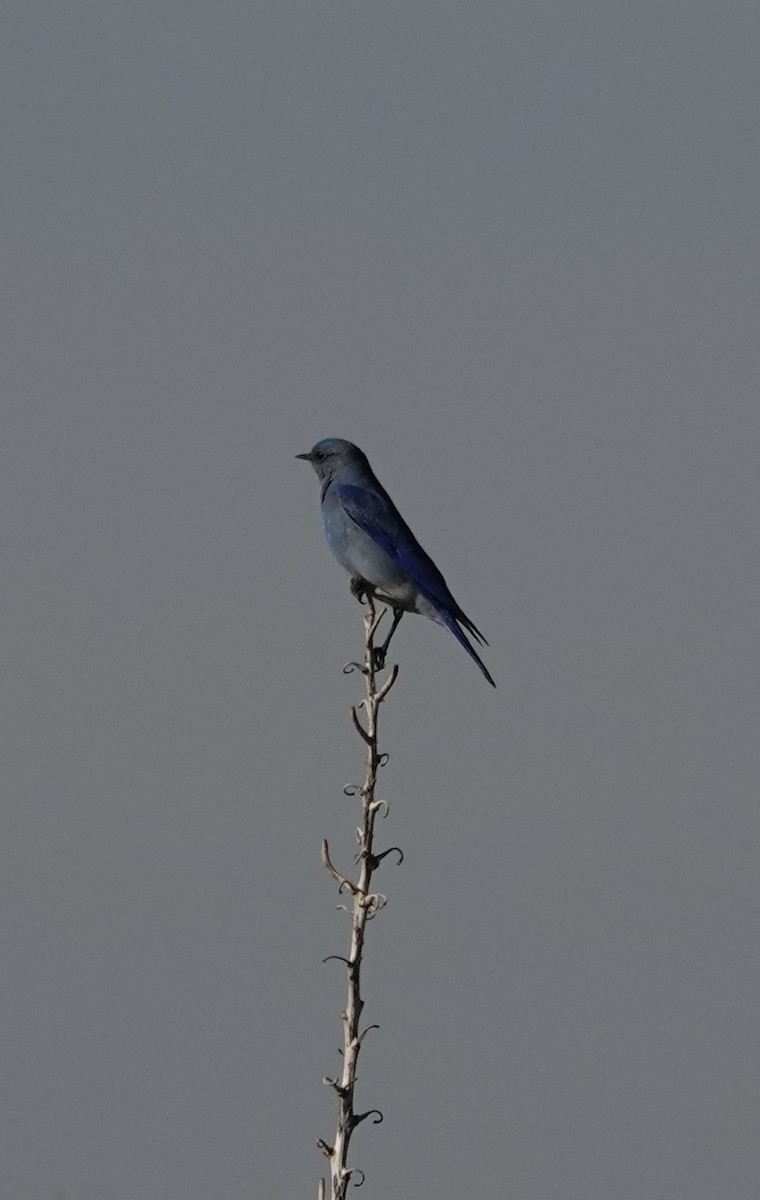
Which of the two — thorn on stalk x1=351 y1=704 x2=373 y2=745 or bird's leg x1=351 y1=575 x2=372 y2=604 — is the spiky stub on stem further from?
bird's leg x1=351 y1=575 x2=372 y2=604

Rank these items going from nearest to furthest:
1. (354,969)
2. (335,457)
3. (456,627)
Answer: (354,969)
(456,627)
(335,457)

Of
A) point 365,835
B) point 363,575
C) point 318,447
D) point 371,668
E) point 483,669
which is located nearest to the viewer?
point 365,835

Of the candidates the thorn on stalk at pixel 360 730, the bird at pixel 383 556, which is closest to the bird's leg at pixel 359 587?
the bird at pixel 383 556

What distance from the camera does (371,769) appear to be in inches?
214

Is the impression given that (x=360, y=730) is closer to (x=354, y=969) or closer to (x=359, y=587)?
(x=354, y=969)

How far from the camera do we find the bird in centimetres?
959

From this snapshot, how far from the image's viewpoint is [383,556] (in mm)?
9734

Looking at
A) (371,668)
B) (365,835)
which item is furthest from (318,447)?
(365,835)

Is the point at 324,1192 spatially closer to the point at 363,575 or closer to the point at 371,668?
the point at 371,668

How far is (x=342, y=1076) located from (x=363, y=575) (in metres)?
5.08

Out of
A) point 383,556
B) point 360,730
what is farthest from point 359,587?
point 360,730

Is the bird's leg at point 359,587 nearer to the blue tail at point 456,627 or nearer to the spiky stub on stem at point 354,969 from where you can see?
the blue tail at point 456,627

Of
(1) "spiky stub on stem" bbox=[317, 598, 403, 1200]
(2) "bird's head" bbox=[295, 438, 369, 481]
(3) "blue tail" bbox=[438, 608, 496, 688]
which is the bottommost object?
(1) "spiky stub on stem" bbox=[317, 598, 403, 1200]

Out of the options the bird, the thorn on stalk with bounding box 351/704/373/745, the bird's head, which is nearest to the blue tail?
the bird
